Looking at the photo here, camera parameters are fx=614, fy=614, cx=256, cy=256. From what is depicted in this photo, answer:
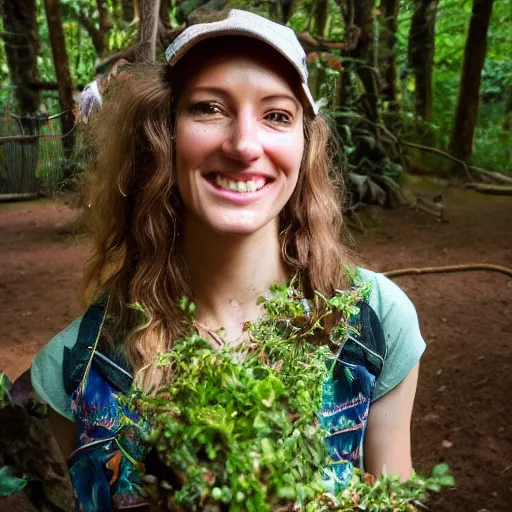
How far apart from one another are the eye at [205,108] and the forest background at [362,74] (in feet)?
7.02

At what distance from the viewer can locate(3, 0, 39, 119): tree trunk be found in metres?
8.88

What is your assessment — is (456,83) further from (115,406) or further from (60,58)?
(115,406)

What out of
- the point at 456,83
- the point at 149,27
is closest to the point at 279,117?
the point at 149,27

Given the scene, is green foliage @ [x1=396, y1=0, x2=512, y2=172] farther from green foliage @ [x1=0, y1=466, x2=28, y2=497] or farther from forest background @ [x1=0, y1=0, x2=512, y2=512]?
green foliage @ [x1=0, y1=466, x2=28, y2=497]

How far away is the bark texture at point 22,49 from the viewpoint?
8.88 m

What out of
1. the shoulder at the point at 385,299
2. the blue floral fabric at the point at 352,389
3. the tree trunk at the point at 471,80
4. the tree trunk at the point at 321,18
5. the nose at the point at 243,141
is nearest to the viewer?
the nose at the point at 243,141

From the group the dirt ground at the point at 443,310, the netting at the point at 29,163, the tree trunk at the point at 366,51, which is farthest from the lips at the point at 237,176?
the tree trunk at the point at 366,51

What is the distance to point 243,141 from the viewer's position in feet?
3.60

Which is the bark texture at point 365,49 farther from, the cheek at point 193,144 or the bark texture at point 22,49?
the cheek at point 193,144

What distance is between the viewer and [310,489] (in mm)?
688

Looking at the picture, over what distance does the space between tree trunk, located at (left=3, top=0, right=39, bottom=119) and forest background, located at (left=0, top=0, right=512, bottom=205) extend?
0.02m

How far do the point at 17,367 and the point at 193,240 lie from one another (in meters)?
3.04

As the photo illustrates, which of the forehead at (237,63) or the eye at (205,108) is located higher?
the forehead at (237,63)

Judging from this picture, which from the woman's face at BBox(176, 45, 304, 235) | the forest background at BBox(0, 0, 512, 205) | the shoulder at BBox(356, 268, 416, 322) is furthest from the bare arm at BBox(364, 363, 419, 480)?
the forest background at BBox(0, 0, 512, 205)
